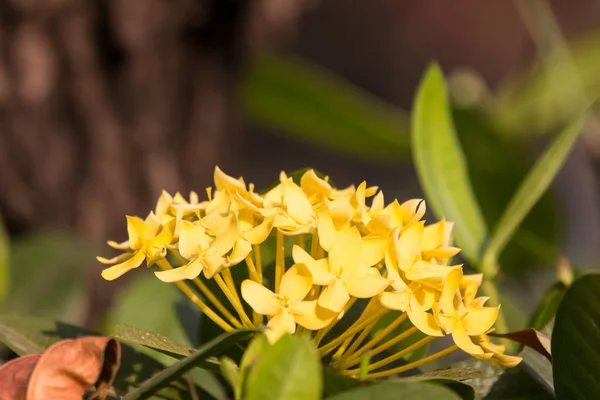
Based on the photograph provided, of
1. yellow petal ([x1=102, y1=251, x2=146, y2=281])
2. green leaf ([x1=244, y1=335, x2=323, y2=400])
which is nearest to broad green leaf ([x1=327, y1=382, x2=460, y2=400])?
green leaf ([x1=244, y1=335, x2=323, y2=400])

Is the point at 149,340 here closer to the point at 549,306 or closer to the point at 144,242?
the point at 144,242

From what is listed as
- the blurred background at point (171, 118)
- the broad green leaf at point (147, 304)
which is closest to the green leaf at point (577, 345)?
the broad green leaf at point (147, 304)

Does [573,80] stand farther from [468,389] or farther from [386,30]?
[386,30]

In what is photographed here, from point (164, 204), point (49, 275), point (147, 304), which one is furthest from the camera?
point (49, 275)

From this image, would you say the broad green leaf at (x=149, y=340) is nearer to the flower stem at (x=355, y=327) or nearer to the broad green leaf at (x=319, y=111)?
the flower stem at (x=355, y=327)

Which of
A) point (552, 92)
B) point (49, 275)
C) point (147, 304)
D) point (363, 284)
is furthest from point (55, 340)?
point (552, 92)

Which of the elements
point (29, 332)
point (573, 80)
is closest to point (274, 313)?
point (29, 332)
